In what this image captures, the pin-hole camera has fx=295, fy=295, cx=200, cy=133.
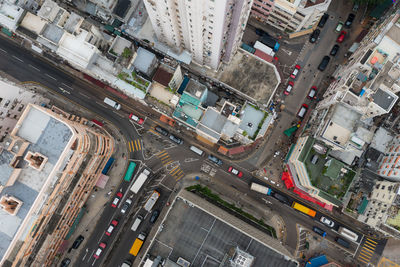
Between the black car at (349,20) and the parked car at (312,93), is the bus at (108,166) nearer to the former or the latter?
the parked car at (312,93)

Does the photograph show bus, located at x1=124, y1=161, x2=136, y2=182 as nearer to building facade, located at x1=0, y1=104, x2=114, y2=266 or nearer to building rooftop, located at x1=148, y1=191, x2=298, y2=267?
building facade, located at x1=0, y1=104, x2=114, y2=266

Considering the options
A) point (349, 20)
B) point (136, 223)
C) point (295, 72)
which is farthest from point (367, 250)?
point (349, 20)

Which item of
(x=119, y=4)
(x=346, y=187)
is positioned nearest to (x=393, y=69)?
(x=346, y=187)

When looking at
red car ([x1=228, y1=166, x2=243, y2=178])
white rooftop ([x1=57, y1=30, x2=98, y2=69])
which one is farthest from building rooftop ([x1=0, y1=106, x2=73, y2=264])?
red car ([x1=228, y1=166, x2=243, y2=178])

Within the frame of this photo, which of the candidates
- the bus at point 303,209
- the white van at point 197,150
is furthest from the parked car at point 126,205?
the bus at point 303,209

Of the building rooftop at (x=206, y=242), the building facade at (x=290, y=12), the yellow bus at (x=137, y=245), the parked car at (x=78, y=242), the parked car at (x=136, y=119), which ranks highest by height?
the building facade at (x=290, y=12)

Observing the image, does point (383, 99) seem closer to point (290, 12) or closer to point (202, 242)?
point (290, 12)

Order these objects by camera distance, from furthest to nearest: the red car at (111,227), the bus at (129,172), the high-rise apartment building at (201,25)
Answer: the bus at (129,172), the red car at (111,227), the high-rise apartment building at (201,25)
